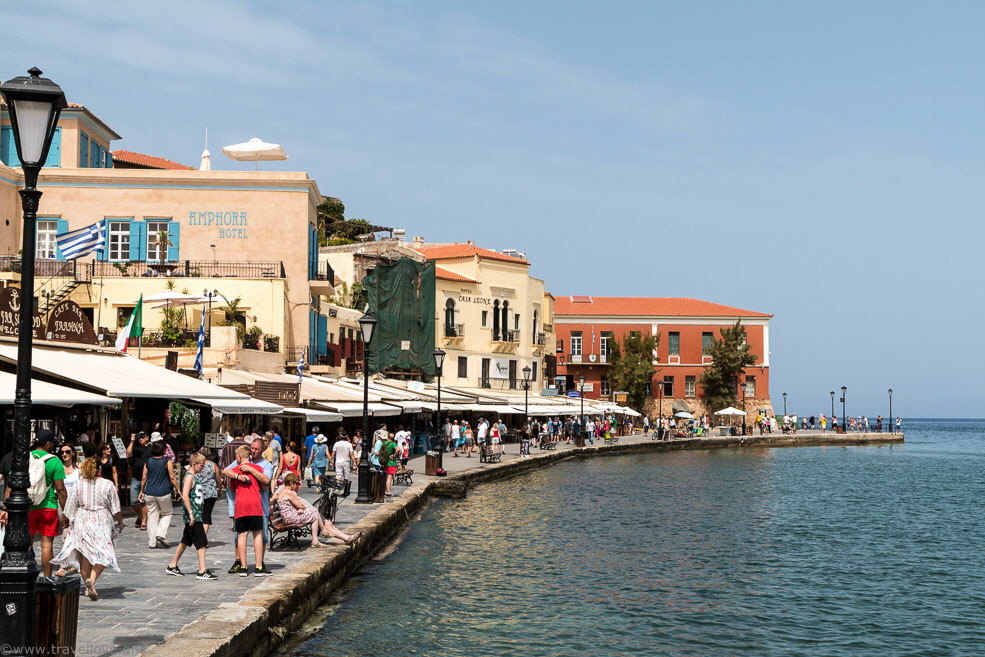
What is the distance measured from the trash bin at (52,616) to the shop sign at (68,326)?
1364 cm

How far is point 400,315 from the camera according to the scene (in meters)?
53.0

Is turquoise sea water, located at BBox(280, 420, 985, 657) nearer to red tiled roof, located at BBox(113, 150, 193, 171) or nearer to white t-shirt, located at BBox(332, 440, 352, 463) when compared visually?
white t-shirt, located at BBox(332, 440, 352, 463)

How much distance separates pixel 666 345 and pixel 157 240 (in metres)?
49.4

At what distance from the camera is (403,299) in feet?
175

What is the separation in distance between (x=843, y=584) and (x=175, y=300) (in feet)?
64.2

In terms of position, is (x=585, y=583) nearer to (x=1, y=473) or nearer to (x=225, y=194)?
(x=1, y=473)

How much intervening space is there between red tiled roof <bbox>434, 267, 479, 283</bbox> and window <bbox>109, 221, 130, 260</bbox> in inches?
932

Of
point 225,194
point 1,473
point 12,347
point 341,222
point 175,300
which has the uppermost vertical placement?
point 341,222

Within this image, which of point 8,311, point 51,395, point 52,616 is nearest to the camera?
point 52,616

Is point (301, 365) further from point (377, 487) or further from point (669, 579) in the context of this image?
point (669, 579)

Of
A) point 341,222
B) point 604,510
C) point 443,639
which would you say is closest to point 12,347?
point 443,639

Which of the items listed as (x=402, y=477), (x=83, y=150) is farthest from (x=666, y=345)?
(x=402, y=477)

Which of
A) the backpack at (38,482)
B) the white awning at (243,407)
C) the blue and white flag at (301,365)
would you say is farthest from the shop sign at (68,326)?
the backpack at (38,482)

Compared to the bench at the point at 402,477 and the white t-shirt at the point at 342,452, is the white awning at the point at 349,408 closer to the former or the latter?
the bench at the point at 402,477
